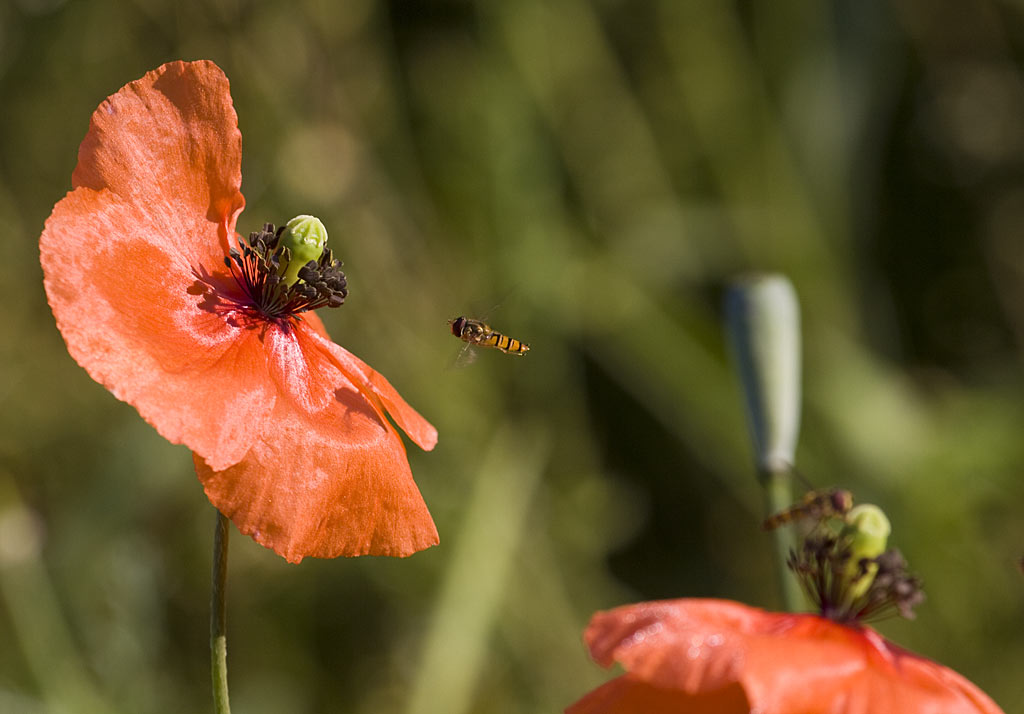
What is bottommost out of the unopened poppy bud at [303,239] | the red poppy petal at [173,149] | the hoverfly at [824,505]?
the hoverfly at [824,505]

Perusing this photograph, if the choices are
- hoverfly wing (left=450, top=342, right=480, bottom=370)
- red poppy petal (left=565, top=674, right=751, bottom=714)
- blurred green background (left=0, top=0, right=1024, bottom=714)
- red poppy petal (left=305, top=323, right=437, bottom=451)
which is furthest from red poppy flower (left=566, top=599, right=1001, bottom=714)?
blurred green background (left=0, top=0, right=1024, bottom=714)

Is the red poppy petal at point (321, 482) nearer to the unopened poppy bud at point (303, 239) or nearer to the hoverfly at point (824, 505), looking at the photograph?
the unopened poppy bud at point (303, 239)

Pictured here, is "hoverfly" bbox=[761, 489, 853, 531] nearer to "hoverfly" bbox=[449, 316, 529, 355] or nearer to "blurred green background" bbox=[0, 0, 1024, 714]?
"hoverfly" bbox=[449, 316, 529, 355]

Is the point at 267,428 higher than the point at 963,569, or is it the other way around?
the point at 267,428

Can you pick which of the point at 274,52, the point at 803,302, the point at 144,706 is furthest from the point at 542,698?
the point at 274,52

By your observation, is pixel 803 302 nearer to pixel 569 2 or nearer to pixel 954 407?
pixel 954 407

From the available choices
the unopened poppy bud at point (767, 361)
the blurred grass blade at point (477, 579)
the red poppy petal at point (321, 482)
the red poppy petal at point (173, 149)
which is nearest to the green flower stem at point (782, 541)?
the unopened poppy bud at point (767, 361)

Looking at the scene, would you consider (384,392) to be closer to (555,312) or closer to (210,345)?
(210,345)
